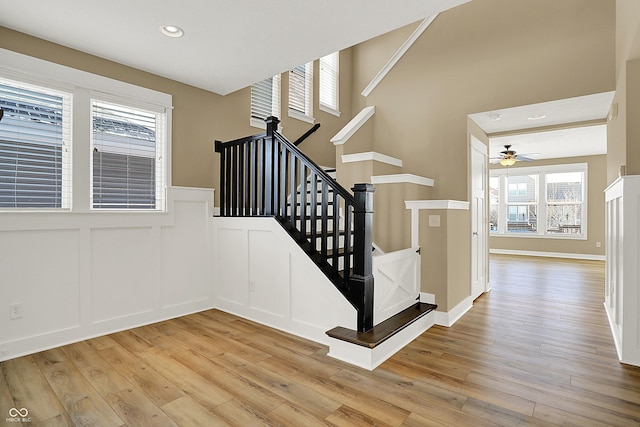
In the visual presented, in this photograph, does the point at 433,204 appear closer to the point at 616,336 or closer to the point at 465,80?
the point at 465,80

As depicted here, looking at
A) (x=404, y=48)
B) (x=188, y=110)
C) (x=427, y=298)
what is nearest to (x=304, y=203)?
(x=427, y=298)

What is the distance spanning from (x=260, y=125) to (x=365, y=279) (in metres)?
2.91

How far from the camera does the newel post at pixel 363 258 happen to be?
2.80 m

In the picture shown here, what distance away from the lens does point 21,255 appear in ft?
9.29

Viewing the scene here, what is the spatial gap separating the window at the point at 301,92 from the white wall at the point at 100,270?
86.7 inches

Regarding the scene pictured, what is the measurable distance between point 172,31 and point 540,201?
966 cm

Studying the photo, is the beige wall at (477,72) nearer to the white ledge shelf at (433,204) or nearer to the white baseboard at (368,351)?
the white ledge shelf at (433,204)

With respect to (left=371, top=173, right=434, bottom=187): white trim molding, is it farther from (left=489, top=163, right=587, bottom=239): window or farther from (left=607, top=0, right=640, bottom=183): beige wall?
(left=489, top=163, right=587, bottom=239): window

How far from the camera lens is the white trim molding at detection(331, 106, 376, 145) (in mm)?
4418

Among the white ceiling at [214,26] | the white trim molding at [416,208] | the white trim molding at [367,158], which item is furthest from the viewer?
the white trim molding at [367,158]

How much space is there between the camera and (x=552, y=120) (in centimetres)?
442

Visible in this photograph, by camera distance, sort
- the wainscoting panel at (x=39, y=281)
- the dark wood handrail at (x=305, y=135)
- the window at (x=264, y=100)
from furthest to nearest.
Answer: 1. the dark wood handrail at (x=305, y=135)
2. the window at (x=264, y=100)
3. the wainscoting panel at (x=39, y=281)

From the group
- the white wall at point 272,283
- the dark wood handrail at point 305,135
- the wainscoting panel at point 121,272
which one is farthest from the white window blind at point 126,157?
the dark wood handrail at point 305,135

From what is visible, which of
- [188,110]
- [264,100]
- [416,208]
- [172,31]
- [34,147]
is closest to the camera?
[172,31]
